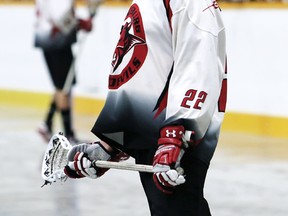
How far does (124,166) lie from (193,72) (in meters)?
0.40

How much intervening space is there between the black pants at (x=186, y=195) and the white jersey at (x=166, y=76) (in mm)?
56

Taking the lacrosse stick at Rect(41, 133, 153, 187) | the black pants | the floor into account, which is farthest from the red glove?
the black pants

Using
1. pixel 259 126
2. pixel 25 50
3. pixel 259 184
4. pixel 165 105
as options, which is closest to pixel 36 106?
pixel 25 50

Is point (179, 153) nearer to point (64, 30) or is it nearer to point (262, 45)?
point (64, 30)

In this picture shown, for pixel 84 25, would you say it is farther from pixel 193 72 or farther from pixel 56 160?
pixel 193 72

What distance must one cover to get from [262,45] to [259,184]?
324cm

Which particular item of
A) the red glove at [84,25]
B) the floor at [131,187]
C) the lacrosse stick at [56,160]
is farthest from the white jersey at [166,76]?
the red glove at [84,25]

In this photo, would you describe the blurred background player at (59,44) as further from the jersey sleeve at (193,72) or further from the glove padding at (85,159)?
the jersey sleeve at (193,72)

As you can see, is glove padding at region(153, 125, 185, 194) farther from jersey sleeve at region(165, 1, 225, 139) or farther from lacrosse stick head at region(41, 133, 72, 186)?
lacrosse stick head at region(41, 133, 72, 186)

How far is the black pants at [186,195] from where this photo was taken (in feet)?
10.8

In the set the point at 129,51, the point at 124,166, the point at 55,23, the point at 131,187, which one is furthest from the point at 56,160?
the point at 55,23

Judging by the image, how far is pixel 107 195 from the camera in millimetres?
6590

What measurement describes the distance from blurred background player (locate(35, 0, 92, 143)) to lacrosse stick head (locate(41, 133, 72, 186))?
5207 millimetres

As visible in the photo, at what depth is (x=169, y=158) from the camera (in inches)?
122
